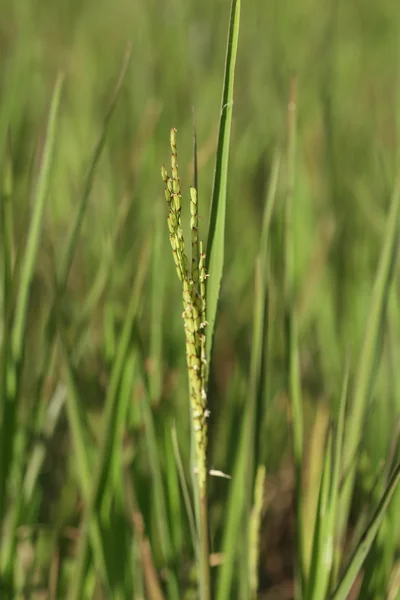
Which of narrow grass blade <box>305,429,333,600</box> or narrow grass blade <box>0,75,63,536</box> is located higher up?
narrow grass blade <box>0,75,63,536</box>

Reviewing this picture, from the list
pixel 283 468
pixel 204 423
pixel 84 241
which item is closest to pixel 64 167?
pixel 84 241

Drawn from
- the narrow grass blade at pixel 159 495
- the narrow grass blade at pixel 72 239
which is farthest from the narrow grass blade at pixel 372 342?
the narrow grass blade at pixel 72 239

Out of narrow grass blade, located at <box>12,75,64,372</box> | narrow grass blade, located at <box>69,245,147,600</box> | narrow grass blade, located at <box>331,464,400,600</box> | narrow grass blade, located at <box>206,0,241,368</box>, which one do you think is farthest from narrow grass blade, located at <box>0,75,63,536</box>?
narrow grass blade, located at <box>331,464,400,600</box>

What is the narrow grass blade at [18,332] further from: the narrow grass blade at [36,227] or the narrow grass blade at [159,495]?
the narrow grass blade at [159,495]

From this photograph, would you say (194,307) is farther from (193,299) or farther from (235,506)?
(235,506)

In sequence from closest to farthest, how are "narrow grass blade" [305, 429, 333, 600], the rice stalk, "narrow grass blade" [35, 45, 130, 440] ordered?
the rice stalk → "narrow grass blade" [305, 429, 333, 600] → "narrow grass blade" [35, 45, 130, 440]

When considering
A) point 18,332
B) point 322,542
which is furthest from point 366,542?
point 18,332

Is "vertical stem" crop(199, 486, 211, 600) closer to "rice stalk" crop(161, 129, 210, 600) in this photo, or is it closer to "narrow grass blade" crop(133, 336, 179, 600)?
"rice stalk" crop(161, 129, 210, 600)

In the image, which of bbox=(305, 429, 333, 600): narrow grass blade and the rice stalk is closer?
the rice stalk

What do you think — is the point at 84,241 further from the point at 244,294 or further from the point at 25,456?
the point at 25,456
